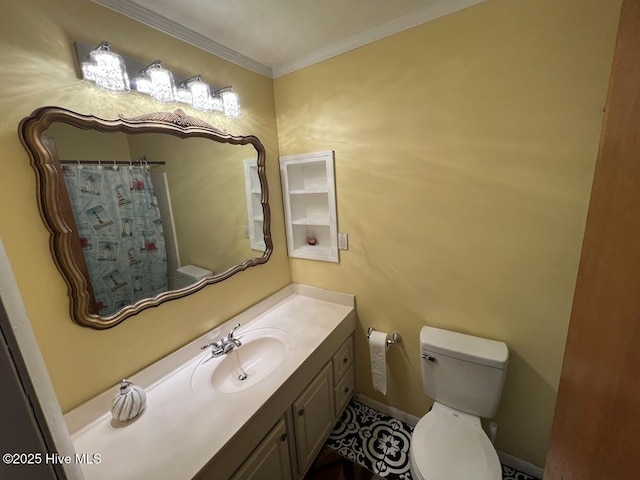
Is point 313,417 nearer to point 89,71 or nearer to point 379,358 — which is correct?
point 379,358

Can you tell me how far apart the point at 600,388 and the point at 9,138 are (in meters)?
1.69

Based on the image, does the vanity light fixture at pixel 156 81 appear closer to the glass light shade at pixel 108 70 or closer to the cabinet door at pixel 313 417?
the glass light shade at pixel 108 70

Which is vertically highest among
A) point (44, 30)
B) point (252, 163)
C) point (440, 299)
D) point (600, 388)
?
point (44, 30)

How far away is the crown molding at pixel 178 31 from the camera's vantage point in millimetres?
1023

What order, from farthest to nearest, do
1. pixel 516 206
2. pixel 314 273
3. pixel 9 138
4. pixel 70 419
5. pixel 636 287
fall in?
pixel 314 273 → pixel 516 206 → pixel 70 419 → pixel 9 138 → pixel 636 287

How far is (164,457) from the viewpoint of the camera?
0.86 metres

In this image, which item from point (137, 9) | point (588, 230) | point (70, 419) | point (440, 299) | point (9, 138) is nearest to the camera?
point (588, 230)

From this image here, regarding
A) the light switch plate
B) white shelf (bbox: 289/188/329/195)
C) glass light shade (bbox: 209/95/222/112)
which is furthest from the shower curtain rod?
the light switch plate

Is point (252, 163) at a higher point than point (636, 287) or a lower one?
higher

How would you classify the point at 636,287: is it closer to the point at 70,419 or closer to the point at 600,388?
the point at 600,388

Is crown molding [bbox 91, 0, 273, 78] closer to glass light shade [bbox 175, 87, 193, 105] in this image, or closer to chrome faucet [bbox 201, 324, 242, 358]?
glass light shade [bbox 175, 87, 193, 105]

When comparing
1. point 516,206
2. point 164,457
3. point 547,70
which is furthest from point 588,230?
point 164,457

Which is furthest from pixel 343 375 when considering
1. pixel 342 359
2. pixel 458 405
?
pixel 458 405

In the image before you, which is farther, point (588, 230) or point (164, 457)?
point (164, 457)
